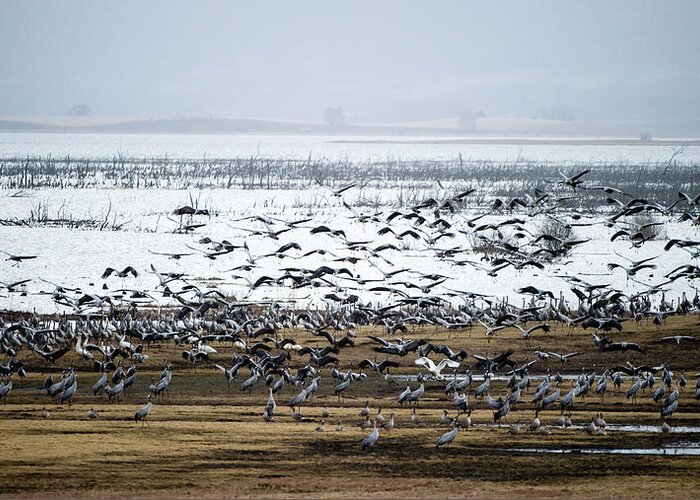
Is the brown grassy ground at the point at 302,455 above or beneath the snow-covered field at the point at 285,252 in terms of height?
above

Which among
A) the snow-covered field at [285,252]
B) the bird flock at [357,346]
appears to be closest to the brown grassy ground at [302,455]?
the bird flock at [357,346]

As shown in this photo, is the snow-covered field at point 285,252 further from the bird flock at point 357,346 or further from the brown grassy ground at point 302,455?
the brown grassy ground at point 302,455

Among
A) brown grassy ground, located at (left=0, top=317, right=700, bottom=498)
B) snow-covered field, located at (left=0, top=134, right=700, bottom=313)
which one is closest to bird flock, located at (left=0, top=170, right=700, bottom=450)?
brown grassy ground, located at (left=0, top=317, right=700, bottom=498)

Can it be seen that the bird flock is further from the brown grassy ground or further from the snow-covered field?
the snow-covered field

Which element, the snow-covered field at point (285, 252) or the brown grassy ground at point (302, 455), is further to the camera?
the snow-covered field at point (285, 252)

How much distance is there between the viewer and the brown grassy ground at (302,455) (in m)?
17.5

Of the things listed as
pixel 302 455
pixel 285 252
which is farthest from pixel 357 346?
pixel 285 252

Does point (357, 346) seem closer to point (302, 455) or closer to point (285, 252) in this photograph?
point (302, 455)

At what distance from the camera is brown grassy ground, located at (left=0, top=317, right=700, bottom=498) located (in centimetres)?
1755

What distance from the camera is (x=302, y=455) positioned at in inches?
766

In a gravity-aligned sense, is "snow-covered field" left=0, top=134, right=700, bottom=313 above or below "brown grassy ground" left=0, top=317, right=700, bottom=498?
below

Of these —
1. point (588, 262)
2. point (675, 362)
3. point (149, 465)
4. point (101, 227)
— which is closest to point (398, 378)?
point (675, 362)

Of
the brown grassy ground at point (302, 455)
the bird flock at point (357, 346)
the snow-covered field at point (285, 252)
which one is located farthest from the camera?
the snow-covered field at point (285, 252)

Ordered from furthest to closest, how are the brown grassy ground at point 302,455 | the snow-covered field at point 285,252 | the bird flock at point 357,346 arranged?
1. the snow-covered field at point 285,252
2. the bird flock at point 357,346
3. the brown grassy ground at point 302,455
